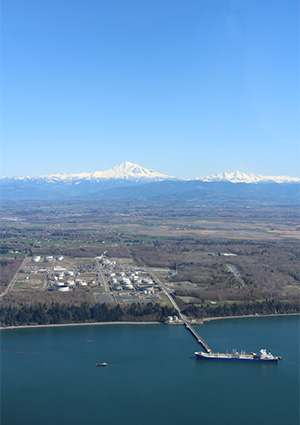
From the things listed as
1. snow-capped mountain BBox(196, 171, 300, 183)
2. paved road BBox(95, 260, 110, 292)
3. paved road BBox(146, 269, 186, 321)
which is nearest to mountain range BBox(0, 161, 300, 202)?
snow-capped mountain BBox(196, 171, 300, 183)

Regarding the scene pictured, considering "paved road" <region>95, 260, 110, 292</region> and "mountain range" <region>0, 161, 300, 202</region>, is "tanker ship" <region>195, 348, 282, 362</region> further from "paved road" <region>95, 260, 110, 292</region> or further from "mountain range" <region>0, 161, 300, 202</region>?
"mountain range" <region>0, 161, 300, 202</region>

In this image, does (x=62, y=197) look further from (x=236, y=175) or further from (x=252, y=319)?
(x=252, y=319)

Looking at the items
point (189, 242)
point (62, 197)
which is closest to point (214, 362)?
point (189, 242)

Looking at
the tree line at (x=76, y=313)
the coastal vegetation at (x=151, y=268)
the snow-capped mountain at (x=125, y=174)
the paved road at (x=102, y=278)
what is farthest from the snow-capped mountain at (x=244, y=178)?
the tree line at (x=76, y=313)

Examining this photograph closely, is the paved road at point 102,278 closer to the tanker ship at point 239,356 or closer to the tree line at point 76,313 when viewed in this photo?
the tree line at point 76,313

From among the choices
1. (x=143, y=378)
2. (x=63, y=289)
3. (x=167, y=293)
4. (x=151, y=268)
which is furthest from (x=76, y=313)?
(x=151, y=268)
